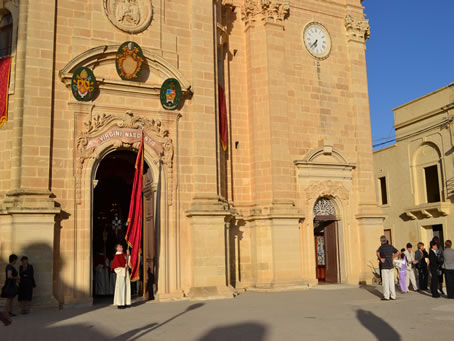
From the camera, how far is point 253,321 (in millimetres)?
10289

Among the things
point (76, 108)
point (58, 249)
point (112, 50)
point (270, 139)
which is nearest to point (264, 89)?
point (270, 139)

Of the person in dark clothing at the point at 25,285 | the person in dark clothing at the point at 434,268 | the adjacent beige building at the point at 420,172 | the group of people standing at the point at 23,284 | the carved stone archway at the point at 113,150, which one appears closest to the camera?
the group of people standing at the point at 23,284

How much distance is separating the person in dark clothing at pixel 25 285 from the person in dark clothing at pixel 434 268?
10.8 m

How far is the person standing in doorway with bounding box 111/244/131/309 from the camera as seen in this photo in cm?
1290

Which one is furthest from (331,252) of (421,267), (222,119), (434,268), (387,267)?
(222,119)

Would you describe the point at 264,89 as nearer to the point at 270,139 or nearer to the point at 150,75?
the point at 270,139

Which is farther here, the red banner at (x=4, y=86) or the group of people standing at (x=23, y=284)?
the red banner at (x=4, y=86)

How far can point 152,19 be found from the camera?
16047 mm

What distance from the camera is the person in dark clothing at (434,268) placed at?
1412cm

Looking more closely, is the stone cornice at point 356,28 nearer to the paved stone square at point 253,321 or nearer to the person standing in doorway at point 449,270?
the person standing in doorway at point 449,270

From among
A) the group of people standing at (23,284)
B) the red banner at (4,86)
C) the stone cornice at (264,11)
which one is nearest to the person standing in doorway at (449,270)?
the stone cornice at (264,11)

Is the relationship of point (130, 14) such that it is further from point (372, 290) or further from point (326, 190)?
point (372, 290)

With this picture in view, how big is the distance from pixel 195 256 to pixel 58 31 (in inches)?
306

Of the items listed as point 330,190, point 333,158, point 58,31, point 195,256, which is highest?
point 58,31
